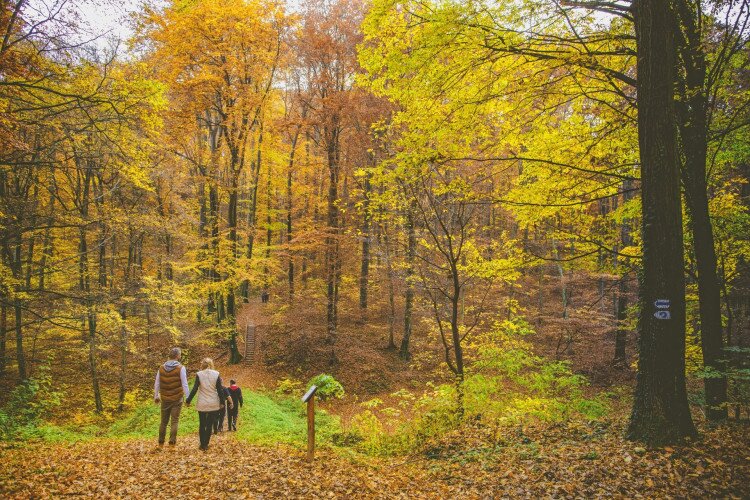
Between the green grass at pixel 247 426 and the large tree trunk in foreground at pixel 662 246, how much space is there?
6.87 m

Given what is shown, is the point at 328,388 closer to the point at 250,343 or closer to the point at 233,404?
the point at 233,404

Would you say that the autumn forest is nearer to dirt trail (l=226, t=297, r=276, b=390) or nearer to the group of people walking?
the group of people walking

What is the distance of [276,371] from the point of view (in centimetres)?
1794

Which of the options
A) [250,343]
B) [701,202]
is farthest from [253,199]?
[701,202]

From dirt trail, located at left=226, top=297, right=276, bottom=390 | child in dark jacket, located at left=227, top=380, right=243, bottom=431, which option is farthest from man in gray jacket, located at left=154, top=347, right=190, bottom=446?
dirt trail, located at left=226, top=297, right=276, bottom=390

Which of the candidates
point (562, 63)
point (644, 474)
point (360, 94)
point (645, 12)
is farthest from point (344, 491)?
point (360, 94)

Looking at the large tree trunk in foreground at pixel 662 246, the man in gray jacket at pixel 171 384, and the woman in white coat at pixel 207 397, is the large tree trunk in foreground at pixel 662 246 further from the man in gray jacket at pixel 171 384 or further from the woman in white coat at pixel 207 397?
the man in gray jacket at pixel 171 384

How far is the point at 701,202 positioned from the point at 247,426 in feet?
40.8

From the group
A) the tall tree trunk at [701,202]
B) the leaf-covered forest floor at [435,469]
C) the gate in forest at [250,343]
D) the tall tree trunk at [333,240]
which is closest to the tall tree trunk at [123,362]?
the gate in forest at [250,343]

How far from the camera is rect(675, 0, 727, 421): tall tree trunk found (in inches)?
264

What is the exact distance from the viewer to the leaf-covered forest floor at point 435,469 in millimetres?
4520

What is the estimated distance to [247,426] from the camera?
11.7 m

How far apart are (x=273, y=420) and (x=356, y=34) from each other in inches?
629

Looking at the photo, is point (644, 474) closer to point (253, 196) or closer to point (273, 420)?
point (273, 420)
